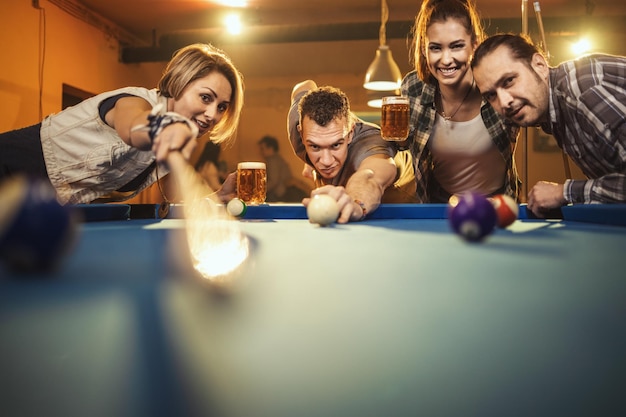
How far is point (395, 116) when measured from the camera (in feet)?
7.95

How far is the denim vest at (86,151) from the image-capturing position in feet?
6.80

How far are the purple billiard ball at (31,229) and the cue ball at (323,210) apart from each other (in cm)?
87

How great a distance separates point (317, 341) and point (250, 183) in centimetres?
221

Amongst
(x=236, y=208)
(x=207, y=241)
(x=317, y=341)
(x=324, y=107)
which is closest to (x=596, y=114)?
(x=324, y=107)

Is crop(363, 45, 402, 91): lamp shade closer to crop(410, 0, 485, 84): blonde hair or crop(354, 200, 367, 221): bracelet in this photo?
crop(410, 0, 485, 84): blonde hair

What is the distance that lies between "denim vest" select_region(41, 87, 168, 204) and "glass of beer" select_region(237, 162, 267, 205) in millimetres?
583

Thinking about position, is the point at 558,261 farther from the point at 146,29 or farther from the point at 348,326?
the point at 146,29

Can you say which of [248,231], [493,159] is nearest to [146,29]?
[493,159]

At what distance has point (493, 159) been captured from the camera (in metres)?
2.78

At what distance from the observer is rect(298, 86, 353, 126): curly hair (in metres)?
2.56

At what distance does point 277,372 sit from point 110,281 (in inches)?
15.2

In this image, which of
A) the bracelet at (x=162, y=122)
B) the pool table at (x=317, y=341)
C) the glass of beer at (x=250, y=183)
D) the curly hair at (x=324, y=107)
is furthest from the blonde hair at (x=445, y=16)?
the pool table at (x=317, y=341)

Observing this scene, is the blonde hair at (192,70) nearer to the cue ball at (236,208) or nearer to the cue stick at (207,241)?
the cue ball at (236,208)

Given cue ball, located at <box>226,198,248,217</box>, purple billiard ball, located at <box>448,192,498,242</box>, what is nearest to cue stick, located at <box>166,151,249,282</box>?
cue ball, located at <box>226,198,248,217</box>
